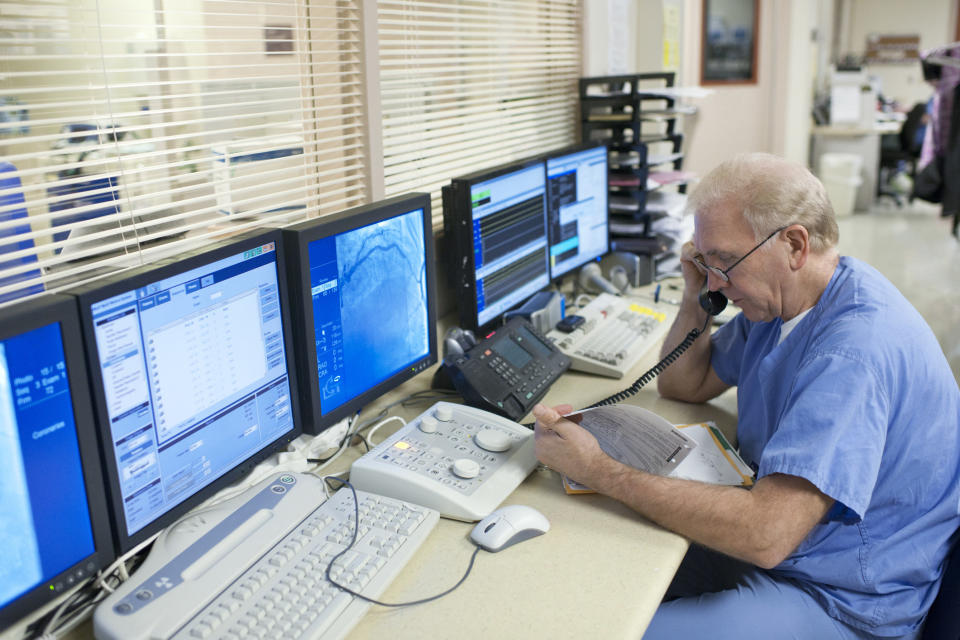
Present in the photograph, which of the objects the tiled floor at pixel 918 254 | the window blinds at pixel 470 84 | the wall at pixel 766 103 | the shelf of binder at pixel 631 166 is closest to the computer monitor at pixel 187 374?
the window blinds at pixel 470 84

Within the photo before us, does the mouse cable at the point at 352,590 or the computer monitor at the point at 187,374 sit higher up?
the computer monitor at the point at 187,374

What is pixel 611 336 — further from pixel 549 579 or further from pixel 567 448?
pixel 549 579

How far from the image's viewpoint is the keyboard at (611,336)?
1990mm

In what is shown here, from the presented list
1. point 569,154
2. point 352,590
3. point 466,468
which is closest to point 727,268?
point 466,468

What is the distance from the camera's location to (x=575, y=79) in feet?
9.80

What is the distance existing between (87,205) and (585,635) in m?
1.06

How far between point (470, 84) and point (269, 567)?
1.62 m

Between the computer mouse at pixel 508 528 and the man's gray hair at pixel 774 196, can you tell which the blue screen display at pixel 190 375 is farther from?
the man's gray hair at pixel 774 196

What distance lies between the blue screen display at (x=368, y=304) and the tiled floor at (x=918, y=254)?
3091 millimetres

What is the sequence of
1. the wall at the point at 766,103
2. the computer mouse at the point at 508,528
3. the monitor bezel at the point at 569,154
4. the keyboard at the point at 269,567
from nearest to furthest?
the keyboard at the point at 269,567 → the computer mouse at the point at 508,528 → the monitor bezel at the point at 569,154 → the wall at the point at 766,103

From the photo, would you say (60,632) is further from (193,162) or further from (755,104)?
(755,104)

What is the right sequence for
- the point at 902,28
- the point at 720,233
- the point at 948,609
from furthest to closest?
the point at 902,28, the point at 720,233, the point at 948,609

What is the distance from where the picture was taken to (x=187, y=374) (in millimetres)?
1159

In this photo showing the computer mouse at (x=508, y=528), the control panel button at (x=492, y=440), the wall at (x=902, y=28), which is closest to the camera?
the computer mouse at (x=508, y=528)
